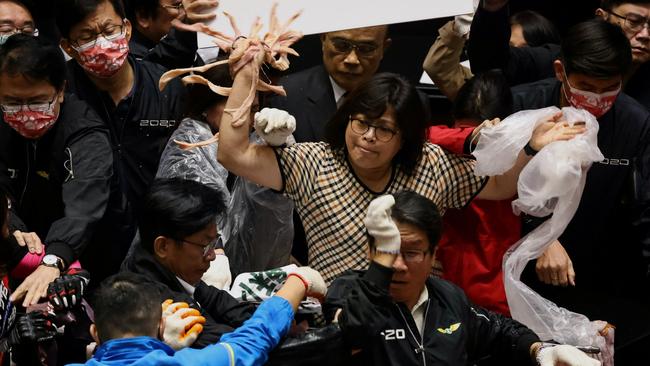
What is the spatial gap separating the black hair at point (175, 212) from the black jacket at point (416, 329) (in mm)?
492

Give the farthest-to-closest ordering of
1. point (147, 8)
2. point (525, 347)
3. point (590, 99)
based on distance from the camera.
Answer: point (147, 8) < point (590, 99) < point (525, 347)

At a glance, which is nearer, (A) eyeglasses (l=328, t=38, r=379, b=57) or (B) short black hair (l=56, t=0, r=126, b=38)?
(B) short black hair (l=56, t=0, r=126, b=38)

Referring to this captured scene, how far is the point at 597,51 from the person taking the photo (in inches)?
Result: 182

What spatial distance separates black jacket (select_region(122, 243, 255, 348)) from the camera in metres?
3.78

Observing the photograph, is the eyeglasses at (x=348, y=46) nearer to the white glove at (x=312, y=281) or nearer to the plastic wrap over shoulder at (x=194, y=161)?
the plastic wrap over shoulder at (x=194, y=161)

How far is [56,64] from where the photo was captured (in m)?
4.52

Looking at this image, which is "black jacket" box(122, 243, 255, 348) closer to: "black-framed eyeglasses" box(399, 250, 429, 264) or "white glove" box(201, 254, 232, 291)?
"white glove" box(201, 254, 232, 291)

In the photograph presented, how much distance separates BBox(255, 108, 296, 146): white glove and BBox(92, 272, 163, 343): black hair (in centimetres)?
83

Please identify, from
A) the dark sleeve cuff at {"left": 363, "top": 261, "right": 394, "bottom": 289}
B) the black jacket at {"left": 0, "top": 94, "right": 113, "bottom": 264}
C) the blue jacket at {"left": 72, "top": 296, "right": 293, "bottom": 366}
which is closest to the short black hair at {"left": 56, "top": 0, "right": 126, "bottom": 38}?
the black jacket at {"left": 0, "top": 94, "right": 113, "bottom": 264}

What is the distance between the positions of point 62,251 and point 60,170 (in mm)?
484

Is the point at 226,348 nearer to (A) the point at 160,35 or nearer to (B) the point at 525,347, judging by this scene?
(B) the point at 525,347

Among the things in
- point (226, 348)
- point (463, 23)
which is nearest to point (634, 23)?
point (463, 23)

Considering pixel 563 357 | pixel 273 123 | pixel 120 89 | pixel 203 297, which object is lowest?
pixel 563 357

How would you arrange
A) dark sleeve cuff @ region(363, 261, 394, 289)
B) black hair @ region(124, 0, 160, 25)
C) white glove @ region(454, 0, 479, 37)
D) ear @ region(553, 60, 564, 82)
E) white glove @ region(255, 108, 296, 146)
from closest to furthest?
dark sleeve cuff @ region(363, 261, 394, 289)
white glove @ region(255, 108, 296, 146)
ear @ region(553, 60, 564, 82)
white glove @ region(454, 0, 479, 37)
black hair @ region(124, 0, 160, 25)
